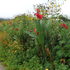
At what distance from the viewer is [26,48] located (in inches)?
277

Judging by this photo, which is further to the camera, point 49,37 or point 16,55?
point 16,55

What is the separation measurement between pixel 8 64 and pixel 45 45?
118 centimetres

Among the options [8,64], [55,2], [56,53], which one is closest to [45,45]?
[56,53]

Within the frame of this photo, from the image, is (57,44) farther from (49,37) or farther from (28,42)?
(28,42)

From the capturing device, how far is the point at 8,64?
6.16 m

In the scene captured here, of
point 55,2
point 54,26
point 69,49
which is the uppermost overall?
point 55,2

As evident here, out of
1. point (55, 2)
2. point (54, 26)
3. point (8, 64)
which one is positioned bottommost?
point (8, 64)

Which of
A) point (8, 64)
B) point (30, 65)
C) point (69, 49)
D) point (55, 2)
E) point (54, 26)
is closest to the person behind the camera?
point (69, 49)

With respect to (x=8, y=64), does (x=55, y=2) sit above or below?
above

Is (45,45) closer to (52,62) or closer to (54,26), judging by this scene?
(52,62)

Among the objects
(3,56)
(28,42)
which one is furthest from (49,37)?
(3,56)

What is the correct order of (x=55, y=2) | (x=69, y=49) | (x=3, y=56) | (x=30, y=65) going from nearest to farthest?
(x=69, y=49), (x=30, y=65), (x=3, y=56), (x=55, y=2)

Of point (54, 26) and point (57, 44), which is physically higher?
point (54, 26)

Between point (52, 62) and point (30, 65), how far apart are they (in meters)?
0.59
